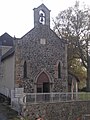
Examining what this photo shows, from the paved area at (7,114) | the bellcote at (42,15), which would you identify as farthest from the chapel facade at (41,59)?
the paved area at (7,114)

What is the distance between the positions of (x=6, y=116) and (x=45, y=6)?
17.4 meters

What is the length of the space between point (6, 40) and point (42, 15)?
18.9 m

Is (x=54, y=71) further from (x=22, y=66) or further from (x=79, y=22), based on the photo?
(x=79, y=22)

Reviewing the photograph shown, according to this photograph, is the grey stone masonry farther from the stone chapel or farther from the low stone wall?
the low stone wall

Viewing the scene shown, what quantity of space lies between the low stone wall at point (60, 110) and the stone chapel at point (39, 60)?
6.41 m

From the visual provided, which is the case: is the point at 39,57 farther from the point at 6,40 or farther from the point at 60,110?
the point at 6,40

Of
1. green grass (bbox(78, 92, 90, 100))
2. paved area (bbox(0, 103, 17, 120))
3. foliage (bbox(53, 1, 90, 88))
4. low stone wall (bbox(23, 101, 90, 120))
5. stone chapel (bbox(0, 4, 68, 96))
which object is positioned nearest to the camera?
paved area (bbox(0, 103, 17, 120))

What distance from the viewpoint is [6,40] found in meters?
56.5

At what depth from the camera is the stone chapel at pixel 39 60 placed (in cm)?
3691

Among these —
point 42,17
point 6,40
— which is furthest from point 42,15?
point 6,40

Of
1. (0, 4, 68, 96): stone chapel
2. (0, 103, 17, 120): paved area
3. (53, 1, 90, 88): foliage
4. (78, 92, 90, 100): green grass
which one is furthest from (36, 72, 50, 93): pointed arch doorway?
(53, 1, 90, 88): foliage

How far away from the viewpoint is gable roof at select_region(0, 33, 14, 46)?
180 feet

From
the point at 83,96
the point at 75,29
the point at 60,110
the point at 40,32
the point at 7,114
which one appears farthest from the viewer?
the point at 75,29

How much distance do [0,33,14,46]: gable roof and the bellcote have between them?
1679cm
